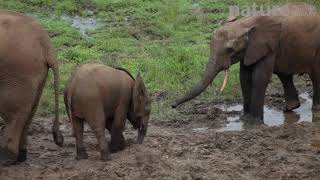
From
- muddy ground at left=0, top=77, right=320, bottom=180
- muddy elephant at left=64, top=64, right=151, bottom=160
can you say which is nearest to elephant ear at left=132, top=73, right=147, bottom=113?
muddy elephant at left=64, top=64, right=151, bottom=160

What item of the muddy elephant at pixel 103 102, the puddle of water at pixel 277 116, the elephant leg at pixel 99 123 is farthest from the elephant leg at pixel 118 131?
the puddle of water at pixel 277 116

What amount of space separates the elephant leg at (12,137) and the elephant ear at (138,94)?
1.21m

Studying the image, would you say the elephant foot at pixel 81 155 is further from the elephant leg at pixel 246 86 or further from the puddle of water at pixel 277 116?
the elephant leg at pixel 246 86

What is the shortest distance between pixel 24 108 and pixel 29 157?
0.83 metres

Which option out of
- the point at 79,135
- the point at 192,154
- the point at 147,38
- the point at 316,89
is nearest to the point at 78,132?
the point at 79,135

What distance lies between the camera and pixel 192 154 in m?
8.47

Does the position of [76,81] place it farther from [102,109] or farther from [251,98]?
[251,98]

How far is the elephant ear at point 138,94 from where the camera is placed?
27.0 ft

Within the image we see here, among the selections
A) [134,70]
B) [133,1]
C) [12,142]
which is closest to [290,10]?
[134,70]

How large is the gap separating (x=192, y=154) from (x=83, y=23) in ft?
27.2

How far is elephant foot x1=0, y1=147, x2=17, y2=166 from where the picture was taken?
7863 mm

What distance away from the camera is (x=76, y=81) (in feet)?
25.8

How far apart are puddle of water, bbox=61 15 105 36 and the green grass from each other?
169 millimetres

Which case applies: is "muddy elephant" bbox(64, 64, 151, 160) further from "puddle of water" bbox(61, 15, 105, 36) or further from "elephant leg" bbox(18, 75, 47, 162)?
"puddle of water" bbox(61, 15, 105, 36)
